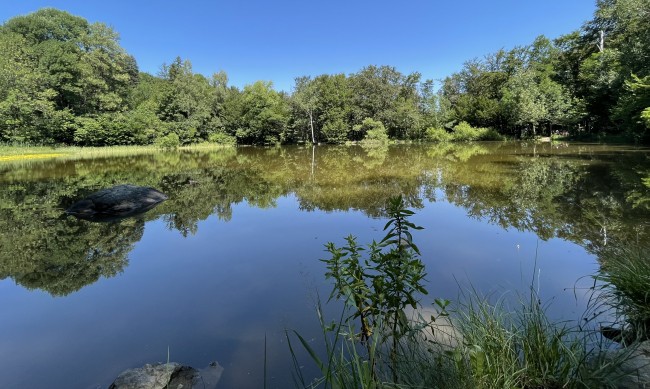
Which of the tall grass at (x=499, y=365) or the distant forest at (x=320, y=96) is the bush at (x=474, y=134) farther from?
the tall grass at (x=499, y=365)

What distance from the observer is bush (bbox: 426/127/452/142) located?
43.5 meters

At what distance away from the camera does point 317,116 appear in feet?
156

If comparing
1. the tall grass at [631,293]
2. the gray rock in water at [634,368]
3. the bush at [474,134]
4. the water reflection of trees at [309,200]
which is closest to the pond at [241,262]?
the water reflection of trees at [309,200]

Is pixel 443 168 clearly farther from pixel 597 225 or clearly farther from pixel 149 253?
pixel 149 253

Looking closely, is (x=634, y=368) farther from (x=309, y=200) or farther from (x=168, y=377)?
(x=309, y=200)

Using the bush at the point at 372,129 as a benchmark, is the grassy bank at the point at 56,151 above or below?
below

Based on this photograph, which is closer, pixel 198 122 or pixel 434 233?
pixel 434 233

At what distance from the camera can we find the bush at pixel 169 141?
132 feet

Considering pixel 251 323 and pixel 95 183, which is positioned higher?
pixel 95 183

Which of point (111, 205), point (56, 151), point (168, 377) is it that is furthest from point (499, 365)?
point (56, 151)

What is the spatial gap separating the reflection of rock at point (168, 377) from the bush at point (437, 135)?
4435 cm

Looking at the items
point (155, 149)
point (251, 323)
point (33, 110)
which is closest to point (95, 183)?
point (251, 323)

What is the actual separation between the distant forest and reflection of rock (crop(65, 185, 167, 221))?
26.4 meters

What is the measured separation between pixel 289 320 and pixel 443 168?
1440 cm
